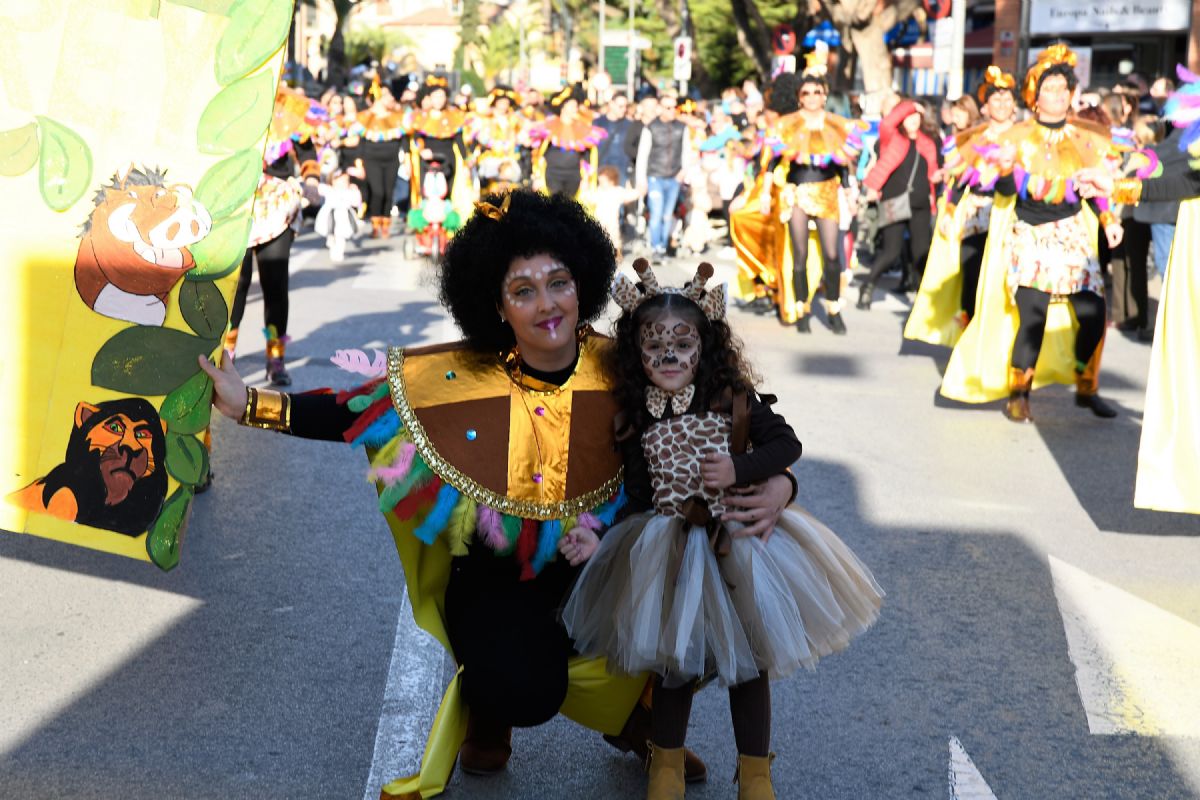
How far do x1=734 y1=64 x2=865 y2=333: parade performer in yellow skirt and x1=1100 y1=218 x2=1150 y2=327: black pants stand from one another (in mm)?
2039

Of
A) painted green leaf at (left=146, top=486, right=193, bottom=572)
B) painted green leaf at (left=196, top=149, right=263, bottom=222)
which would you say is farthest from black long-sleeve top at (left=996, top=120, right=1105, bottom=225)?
painted green leaf at (left=146, top=486, right=193, bottom=572)

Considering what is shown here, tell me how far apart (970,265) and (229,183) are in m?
6.61

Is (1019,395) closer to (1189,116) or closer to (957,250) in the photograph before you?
(957,250)

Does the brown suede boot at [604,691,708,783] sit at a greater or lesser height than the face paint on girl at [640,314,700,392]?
lesser

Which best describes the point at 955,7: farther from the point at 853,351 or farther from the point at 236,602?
the point at 236,602

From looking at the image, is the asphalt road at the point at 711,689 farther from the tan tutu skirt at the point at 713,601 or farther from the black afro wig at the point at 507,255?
the black afro wig at the point at 507,255

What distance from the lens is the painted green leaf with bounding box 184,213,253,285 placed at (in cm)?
392

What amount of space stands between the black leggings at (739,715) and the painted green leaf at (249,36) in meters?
1.79

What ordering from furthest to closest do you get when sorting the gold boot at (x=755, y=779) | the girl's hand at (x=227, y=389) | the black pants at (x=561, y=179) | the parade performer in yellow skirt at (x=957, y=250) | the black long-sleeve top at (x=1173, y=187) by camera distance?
1. the black pants at (x=561, y=179)
2. the parade performer in yellow skirt at (x=957, y=250)
3. the black long-sleeve top at (x=1173, y=187)
4. the girl's hand at (x=227, y=389)
5. the gold boot at (x=755, y=779)

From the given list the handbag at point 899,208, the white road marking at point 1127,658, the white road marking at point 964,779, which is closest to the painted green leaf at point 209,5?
the white road marking at point 964,779

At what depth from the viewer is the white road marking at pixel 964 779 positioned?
3.93m

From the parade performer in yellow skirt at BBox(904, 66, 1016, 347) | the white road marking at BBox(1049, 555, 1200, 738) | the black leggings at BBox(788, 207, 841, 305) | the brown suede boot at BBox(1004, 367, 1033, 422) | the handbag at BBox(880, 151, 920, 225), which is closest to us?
the white road marking at BBox(1049, 555, 1200, 738)

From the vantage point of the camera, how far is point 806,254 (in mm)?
11820

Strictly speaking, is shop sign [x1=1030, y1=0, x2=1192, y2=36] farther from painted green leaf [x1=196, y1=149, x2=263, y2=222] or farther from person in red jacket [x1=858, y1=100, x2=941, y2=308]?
painted green leaf [x1=196, y1=149, x2=263, y2=222]
